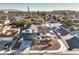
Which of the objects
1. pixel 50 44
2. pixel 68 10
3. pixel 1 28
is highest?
pixel 68 10

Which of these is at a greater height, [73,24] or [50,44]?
[73,24]

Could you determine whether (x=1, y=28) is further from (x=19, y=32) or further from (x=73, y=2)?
(x=73, y=2)

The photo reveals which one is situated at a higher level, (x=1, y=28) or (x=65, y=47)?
(x=1, y=28)
